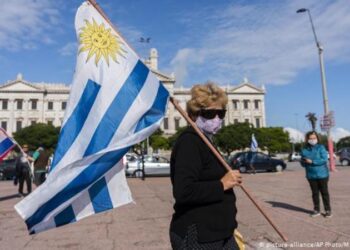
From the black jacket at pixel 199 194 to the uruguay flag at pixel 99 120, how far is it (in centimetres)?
88

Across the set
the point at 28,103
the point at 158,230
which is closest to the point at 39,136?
the point at 28,103

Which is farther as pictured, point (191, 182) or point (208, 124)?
point (208, 124)

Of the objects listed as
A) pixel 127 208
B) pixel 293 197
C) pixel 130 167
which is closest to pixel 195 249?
pixel 127 208

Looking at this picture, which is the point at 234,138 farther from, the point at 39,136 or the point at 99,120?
the point at 99,120

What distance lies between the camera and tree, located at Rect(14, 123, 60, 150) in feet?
224

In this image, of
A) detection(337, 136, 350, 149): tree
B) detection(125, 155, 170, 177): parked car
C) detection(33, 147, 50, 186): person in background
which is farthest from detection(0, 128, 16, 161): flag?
detection(337, 136, 350, 149): tree

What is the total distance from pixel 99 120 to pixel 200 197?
132cm

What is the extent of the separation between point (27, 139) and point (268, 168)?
5302 cm

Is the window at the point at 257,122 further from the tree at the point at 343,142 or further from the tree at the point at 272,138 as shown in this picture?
the tree at the point at 343,142

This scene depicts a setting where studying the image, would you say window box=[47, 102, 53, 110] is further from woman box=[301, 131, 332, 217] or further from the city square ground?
woman box=[301, 131, 332, 217]

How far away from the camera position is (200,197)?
8.22ft

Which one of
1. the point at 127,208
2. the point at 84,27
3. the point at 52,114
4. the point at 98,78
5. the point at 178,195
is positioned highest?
the point at 52,114

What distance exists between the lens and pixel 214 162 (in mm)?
2676

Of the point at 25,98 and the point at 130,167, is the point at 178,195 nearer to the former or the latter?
the point at 130,167
